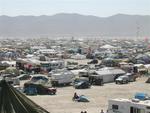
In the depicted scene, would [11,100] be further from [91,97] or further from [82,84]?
[82,84]

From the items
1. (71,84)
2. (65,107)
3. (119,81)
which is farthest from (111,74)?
(65,107)

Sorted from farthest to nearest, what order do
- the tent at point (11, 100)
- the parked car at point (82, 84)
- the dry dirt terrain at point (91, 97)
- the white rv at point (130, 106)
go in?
the parked car at point (82, 84) → the dry dirt terrain at point (91, 97) → the white rv at point (130, 106) → the tent at point (11, 100)

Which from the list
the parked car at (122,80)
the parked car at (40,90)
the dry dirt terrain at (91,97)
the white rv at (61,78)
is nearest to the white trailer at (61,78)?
the white rv at (61,78)

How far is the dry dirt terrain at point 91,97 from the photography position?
22.9 meters

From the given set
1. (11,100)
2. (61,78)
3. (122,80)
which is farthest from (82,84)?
(11,100)

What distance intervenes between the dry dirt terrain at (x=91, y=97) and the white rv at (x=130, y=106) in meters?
4.40

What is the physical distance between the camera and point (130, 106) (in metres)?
16.5

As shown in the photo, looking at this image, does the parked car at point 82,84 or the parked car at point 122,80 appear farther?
the parked car at point 122,80

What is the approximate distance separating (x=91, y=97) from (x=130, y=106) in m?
10.8

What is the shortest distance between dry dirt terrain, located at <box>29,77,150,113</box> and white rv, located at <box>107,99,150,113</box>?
4397 millimetres

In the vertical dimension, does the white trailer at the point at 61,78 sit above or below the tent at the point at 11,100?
below

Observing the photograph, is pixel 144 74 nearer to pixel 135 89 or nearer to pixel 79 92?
pixel 135 89

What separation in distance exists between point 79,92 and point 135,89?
182 inches

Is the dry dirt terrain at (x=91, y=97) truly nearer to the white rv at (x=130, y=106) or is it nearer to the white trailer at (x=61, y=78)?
the white trailer at (x=61, y=78)
